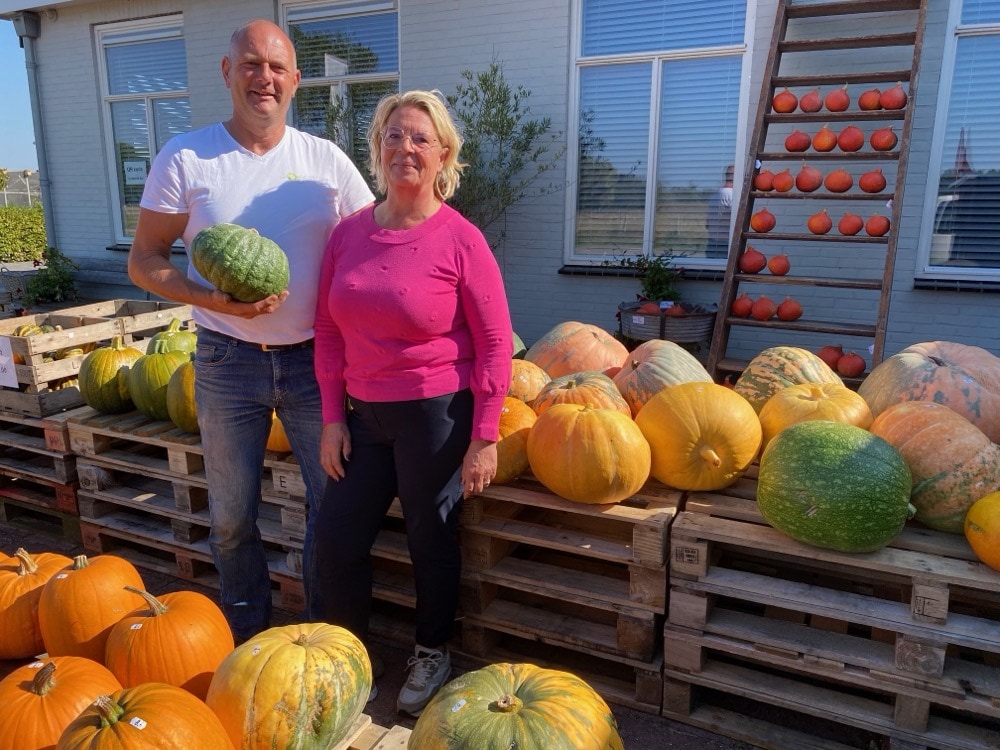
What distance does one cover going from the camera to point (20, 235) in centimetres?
2344

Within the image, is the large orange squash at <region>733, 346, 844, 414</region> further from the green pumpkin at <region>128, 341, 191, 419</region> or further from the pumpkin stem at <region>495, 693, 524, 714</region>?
the green pumpkin at <region>128, 341, 191, 419</region>

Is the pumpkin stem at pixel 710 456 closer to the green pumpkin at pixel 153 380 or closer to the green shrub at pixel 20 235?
the green pumpkin at pixel 153 380

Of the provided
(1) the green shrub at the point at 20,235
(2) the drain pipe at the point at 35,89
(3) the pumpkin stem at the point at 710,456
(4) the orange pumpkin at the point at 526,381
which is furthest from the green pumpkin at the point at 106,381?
(1) the green shrub at the point at 20,235

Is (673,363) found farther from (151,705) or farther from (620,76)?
(620,76)

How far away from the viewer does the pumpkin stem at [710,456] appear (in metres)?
2.47

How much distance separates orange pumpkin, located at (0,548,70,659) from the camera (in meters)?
1.87

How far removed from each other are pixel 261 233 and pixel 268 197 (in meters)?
0.13

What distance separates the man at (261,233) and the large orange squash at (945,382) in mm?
2141

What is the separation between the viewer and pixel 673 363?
3.01m

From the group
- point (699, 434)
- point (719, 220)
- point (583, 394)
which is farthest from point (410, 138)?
point (719, 220)

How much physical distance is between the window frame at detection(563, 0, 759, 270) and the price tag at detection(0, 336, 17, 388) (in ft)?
15.9

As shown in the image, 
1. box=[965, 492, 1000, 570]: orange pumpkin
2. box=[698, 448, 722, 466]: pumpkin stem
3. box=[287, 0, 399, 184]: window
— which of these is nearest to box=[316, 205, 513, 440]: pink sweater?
box=[698, 448, 722, 466]: pumpkin stem

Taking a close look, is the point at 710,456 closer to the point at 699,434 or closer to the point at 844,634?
the point at 699,434

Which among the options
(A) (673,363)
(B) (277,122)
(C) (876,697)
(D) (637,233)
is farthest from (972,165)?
(B) (277,122)
